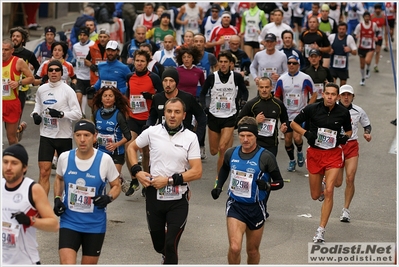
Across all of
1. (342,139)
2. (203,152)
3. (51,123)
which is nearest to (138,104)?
(51,123)

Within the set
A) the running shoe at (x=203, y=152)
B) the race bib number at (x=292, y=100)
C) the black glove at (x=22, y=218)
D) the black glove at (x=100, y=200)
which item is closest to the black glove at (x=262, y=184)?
the black glove at (x=100, y=200)

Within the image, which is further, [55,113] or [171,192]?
[55,113]

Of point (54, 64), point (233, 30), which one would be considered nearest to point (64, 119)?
point (54, 64)

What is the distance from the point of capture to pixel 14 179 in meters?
7.45

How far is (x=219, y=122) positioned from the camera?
13.2 m

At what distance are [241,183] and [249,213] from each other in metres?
0.28

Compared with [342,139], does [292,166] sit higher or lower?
lower

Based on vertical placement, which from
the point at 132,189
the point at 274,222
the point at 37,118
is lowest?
the point at 274,222

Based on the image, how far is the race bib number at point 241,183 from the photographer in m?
8.93

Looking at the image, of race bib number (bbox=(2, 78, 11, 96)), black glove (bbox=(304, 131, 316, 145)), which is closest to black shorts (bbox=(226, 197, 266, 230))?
black glove (bbox=(304, 131, 316, 145))

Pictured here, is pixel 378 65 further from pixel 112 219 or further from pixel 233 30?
pixel 112 219

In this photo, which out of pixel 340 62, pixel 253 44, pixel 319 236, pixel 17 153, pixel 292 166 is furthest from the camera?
pixel 253 44

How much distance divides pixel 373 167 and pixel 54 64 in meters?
5.60

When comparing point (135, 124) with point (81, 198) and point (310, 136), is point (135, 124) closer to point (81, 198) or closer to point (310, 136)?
point (310, 136)
